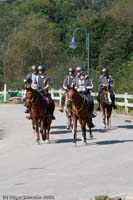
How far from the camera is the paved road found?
13648 millimetres

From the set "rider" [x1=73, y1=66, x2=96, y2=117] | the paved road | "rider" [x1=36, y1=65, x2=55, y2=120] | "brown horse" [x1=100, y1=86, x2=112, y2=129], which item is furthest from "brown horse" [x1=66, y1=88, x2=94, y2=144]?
"brown horse" [x1=100, y1=86, x2=112, y2=129]

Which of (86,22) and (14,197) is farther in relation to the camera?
(86,22)

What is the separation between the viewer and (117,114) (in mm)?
37875

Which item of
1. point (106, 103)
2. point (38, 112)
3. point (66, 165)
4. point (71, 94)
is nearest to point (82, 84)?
point (38, 112)

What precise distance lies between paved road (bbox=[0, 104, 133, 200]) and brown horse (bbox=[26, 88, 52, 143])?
1.55 feet

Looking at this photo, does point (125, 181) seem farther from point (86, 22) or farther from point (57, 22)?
point (57, 22)

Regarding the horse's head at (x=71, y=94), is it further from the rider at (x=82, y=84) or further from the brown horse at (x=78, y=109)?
the rider at (x=82, y=84)

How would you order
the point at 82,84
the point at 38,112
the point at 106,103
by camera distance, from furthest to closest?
1. the point at 106,103
2. the point at 82,84
3. the point at 38,112

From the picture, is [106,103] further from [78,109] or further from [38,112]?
[78,109]

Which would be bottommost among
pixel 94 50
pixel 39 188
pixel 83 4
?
pixel 39 188

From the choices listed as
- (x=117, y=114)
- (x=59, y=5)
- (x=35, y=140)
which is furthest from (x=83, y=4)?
(x=35, y=140)

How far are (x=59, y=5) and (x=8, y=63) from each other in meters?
61.8

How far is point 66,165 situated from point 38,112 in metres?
5.91

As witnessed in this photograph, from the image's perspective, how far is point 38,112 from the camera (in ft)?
76.1
